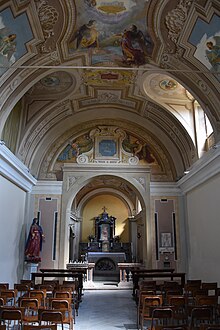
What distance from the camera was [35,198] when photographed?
14.6m

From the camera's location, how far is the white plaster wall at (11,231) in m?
10.9

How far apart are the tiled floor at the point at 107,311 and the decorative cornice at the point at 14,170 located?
16.5ft

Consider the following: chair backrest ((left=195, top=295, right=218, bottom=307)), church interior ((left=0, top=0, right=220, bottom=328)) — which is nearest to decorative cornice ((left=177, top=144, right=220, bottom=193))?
church interior ((left=0, top=0, right=220, bottom=328))

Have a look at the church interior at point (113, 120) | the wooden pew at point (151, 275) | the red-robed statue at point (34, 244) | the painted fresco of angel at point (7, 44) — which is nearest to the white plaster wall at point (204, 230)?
the church interior at point (113, 120)

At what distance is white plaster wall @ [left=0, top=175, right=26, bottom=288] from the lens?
35.8 feet

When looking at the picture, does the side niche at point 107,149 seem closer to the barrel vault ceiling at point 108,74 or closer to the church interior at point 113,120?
the church interior at point 113,120

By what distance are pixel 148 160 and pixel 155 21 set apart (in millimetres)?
7947

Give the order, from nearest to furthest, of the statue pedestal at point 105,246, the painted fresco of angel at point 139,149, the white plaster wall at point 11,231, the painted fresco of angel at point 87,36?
the painted fresco of angel at point 87,36, the white plaster wall at point 11,231, the painted fresco of angel at point 139,149, the statue pedestal at point 105,246

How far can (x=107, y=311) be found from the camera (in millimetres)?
9977

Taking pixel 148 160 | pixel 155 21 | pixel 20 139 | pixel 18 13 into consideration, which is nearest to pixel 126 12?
pixel 155 21

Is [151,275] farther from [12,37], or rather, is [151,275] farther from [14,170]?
[12,37]

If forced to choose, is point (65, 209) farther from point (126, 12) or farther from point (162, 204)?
point (126, 12)

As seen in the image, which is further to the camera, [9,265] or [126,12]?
[9,265]

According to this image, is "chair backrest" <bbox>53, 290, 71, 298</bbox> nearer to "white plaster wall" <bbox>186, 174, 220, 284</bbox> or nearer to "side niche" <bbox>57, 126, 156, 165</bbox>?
"white plaster wall" <bbox>186, 174, 220, 284</bbox>
